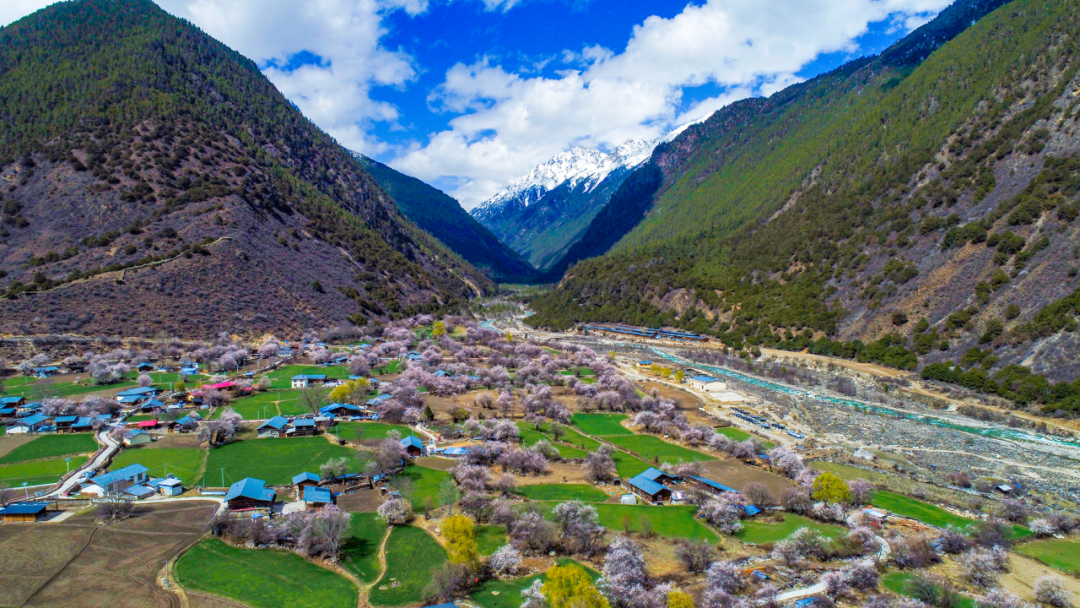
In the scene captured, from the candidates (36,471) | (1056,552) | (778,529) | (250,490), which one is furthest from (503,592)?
(36,471)

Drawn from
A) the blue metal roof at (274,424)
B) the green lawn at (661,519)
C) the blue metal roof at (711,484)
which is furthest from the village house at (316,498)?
the blue metal roof at (711,484)

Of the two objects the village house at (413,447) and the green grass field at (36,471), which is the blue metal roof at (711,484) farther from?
the green grass field at (36,471)

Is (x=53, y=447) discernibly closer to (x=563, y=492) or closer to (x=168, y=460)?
(x=168, y=460)

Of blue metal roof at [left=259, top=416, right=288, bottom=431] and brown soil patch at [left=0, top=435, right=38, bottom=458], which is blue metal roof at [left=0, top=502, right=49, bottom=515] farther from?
blue metal roof at [left=259, top=416, right=288, bottom=431]

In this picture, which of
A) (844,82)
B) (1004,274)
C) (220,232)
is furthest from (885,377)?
(844,82)

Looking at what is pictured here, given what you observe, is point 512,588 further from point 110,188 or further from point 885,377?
point 110,188

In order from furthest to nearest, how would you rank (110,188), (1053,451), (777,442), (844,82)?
(844,82)
(110,188)
(777,442)
(1053,451)
